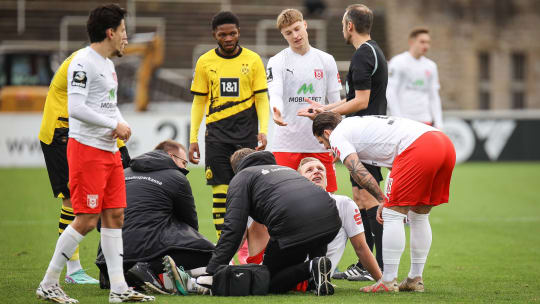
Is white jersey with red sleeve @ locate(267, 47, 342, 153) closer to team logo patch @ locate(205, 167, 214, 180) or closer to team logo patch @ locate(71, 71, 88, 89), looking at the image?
team logo patch @ locate(205, 167, 214, 180)

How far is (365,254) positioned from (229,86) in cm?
235

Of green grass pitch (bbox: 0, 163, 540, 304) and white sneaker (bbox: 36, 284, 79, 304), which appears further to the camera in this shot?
green grass pitch (bbox: 0, 163, 540, 304)

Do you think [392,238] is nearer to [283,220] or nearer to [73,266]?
[283,220]

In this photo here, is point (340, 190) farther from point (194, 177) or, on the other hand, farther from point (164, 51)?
point (164, 51)

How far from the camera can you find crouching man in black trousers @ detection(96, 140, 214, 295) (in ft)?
21.8

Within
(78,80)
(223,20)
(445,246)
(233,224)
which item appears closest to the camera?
(78,80)

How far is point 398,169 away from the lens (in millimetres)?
6715

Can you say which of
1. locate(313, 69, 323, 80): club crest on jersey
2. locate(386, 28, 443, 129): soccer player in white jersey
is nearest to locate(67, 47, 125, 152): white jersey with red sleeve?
locate(313, 69, 323, 80): club crest on jersey

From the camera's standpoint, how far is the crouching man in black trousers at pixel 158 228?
6641 millimetres

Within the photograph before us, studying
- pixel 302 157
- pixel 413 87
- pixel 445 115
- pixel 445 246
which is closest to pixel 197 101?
pixel 302 157

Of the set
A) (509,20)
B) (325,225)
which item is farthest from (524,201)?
(509,20)

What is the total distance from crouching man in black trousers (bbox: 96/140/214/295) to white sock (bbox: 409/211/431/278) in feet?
5.44

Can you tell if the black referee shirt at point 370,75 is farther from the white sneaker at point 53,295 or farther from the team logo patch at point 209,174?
the white sneaker at point 53,295

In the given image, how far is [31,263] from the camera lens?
330 inches
